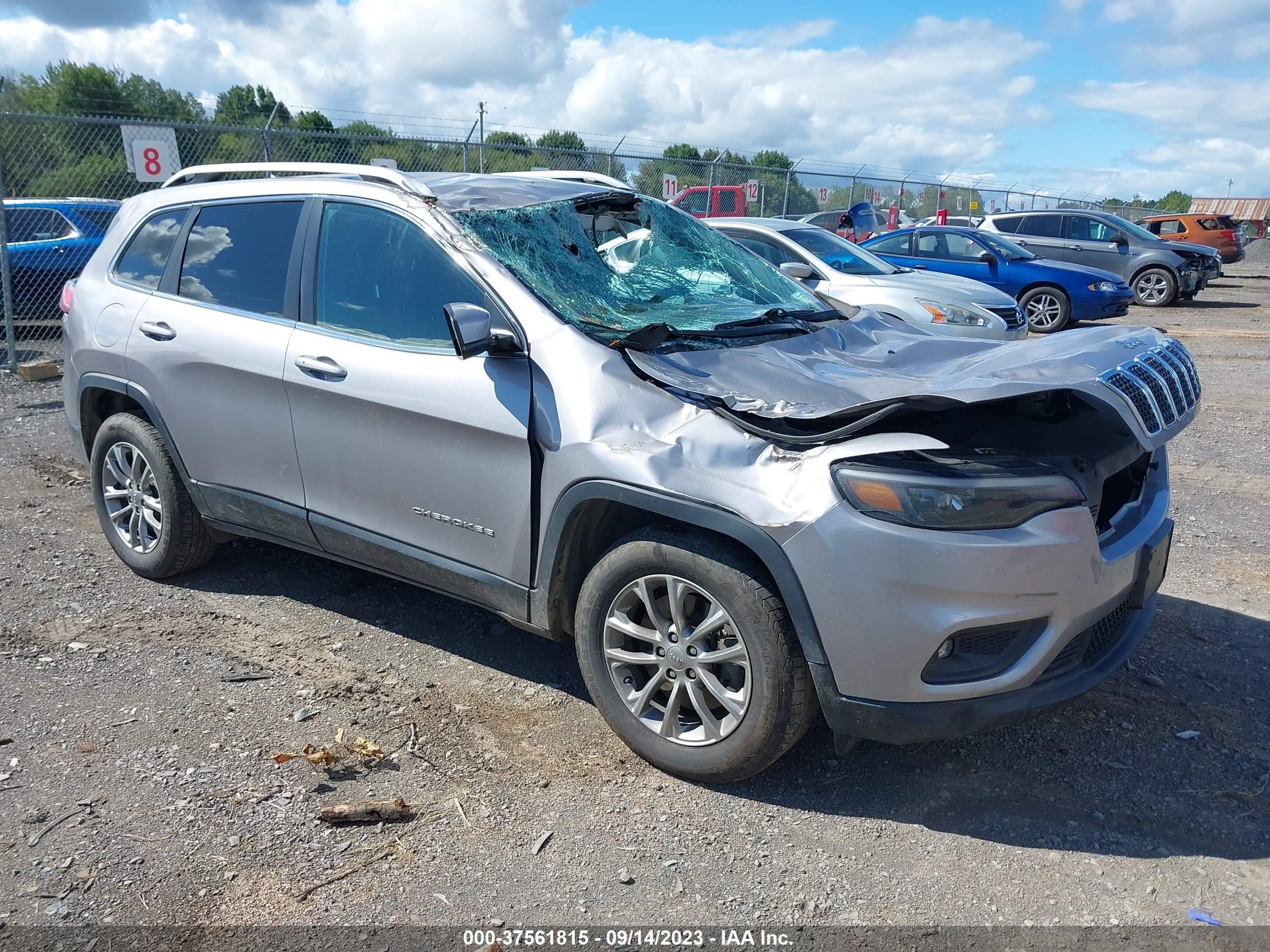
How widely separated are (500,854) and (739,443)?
1346 millimetres

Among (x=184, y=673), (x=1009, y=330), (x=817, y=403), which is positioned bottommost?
(x=184, y=673)

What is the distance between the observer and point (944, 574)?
2.65 metres

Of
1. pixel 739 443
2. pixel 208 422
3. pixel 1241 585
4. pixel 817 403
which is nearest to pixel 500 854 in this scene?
pixel 739 443

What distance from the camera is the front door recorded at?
3332mm

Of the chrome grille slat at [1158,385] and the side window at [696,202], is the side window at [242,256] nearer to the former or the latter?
the chrome grille slat at [1158,385]

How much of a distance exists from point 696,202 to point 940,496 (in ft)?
62.2

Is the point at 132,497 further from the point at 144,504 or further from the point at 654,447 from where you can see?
the point at 654,447

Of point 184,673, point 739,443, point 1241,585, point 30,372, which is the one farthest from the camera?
point 30,372

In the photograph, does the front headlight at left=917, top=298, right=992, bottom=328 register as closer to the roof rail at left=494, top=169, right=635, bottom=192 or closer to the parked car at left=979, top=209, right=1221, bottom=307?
the roof rail at left=494, top=169, right=635, bottom=192

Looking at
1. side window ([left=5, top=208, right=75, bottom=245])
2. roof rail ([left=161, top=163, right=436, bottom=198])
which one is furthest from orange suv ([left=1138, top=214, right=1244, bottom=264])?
roof rail ([left=161, top=163, right=436, bottom=198])

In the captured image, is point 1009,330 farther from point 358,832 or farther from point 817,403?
point 358,832

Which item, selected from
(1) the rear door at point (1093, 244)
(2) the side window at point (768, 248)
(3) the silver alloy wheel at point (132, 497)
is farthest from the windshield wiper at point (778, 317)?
(1) the rear door at point (1093, 244)

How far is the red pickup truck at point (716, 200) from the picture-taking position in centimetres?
1995

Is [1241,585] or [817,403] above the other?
[817,403]
